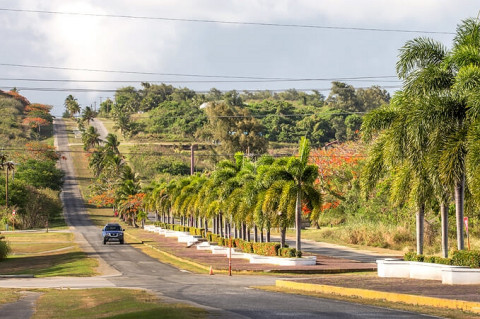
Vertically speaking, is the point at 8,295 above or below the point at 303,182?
below

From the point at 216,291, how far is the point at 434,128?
1000 cm

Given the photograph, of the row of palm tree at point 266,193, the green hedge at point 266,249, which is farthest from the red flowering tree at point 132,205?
the green hedge at point 266,249

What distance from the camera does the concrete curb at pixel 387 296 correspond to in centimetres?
1870

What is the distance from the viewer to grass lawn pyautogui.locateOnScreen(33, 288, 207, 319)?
56.8 ft

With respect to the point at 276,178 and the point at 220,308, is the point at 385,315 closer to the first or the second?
the point at 220,308

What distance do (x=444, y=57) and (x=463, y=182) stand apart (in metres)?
5.88

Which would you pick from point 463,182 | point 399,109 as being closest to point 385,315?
point 463,182

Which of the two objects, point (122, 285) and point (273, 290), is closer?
point (273, 290)

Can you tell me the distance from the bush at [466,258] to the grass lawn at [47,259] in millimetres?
20464

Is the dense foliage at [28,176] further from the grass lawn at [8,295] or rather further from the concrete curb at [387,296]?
→ the concrete curb at [387,296]

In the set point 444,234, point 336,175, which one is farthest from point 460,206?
point 336,175

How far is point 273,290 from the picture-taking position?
26.4m

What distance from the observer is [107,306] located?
20797mm

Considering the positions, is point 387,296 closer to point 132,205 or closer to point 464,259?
point 464,259
